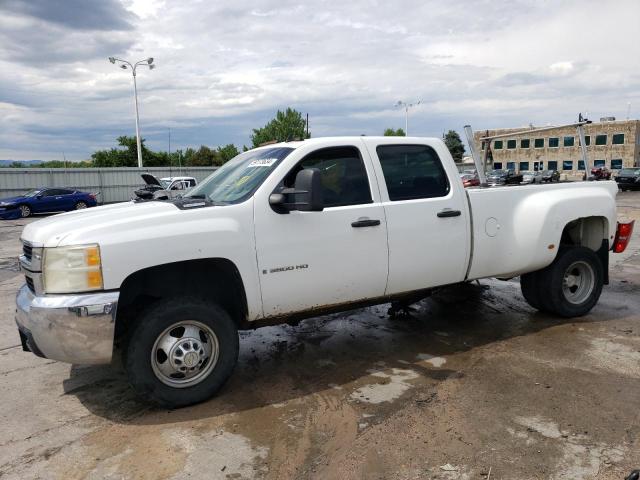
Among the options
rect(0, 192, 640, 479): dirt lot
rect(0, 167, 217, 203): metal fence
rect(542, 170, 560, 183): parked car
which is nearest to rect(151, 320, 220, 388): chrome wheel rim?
rect(0, 192, 640, 479): dirt lot

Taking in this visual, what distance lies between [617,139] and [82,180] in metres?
67.5

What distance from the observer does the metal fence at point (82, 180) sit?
29.4m

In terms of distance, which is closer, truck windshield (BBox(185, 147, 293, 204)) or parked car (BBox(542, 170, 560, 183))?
truck windshield (BBox(185, 147, 293, 204))

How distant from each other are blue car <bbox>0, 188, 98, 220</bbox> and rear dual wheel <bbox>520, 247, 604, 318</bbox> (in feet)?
74.3

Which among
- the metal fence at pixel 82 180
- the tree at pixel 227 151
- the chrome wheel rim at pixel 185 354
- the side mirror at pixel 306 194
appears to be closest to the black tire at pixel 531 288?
the side mirror at pixel 306 194

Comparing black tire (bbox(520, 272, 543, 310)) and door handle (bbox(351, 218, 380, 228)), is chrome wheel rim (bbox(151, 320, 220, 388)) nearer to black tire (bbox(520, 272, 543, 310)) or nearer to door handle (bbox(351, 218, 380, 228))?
door handle (bbox(351, 218, 380, 228))

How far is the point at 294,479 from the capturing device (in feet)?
9.83

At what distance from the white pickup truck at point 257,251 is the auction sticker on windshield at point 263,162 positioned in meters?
0.02

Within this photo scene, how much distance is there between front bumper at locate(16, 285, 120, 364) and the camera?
3.43m

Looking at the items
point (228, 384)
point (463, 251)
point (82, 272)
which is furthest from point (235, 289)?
point (463, 251)

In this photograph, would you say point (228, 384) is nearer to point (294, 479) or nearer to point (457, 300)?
point (294, 479)

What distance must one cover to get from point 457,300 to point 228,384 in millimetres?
3616

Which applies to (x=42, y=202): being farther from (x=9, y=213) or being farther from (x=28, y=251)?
(x=28, y=251)

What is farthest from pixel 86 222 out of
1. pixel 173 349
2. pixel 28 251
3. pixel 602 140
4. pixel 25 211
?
pixel 602 140
